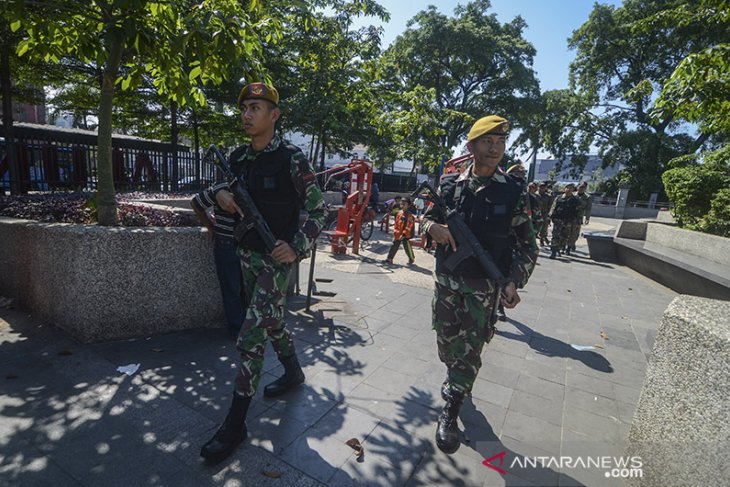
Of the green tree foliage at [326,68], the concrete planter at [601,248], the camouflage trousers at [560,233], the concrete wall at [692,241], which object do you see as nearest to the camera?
the concrete wall at [692,241]

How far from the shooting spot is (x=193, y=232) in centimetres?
402

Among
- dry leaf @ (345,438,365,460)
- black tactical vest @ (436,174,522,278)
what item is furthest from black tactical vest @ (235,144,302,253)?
dry leaf @ (345,438,365,460)

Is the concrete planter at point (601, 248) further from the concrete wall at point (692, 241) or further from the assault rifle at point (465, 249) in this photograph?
the assault rifle at point (465, 249)

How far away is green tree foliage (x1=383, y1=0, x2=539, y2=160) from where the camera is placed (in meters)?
28.8

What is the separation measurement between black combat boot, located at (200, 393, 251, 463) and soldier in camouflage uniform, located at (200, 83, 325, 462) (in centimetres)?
2

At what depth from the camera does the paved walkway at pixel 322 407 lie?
231 centimetres

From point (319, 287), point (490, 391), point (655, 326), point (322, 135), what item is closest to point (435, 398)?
point (490, 391)

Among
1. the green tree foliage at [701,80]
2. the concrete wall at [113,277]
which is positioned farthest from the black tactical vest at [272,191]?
the green tree foliage at [701,80]

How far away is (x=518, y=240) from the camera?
2797mm

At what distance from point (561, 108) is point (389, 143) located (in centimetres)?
2080

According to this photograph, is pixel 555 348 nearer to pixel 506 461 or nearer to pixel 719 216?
pixel 506 461

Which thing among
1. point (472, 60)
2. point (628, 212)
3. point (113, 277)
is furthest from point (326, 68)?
point (628, 212)

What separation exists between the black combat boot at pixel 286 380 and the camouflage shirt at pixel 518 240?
1409 mm

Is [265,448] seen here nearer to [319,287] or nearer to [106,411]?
[106,411]
